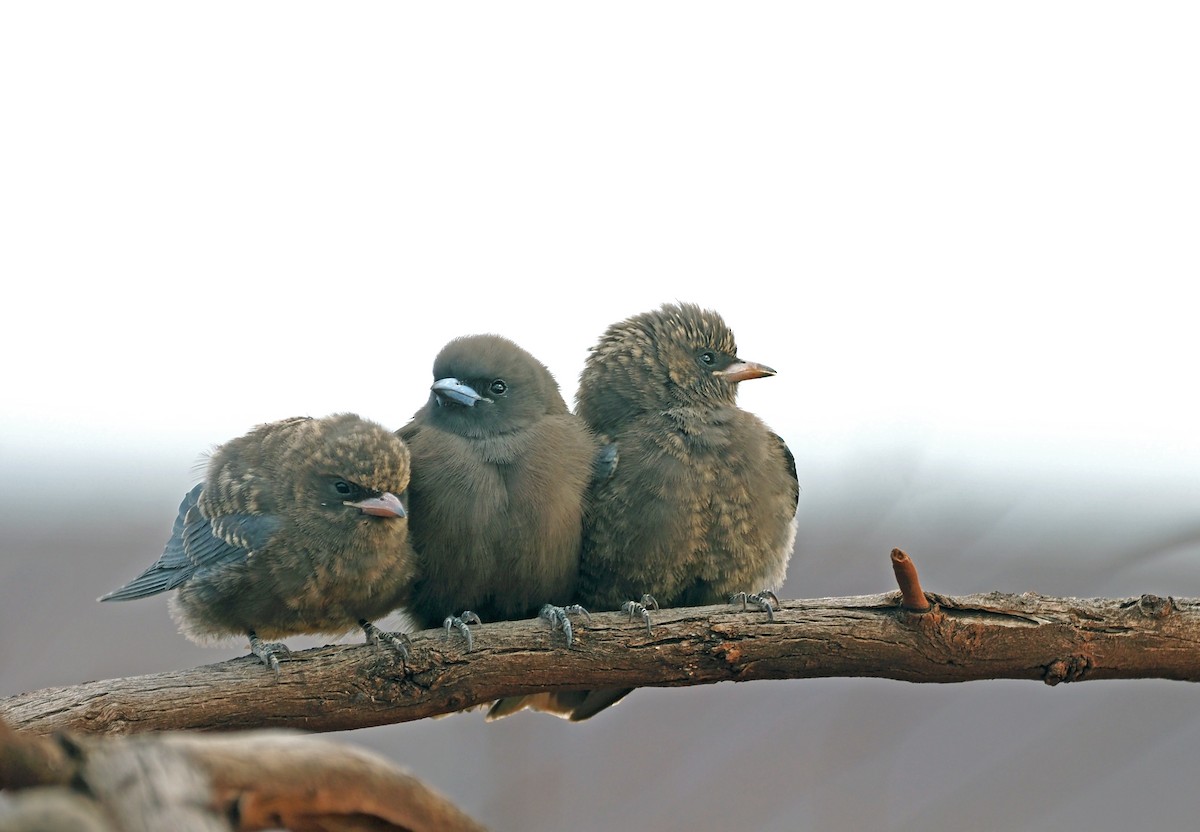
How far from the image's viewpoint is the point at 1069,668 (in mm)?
Result: 3000

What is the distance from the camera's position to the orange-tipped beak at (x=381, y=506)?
116 inches

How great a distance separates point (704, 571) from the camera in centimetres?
329

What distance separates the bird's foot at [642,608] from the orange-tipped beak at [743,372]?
79cm

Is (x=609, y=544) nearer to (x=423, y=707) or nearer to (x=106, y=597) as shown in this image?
(x=423, y=707)

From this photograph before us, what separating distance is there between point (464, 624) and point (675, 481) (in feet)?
2.46

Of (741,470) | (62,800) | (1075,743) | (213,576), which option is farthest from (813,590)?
(62,800)

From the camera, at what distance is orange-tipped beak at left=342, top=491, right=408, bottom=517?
116 inches

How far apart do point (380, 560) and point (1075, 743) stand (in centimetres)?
296

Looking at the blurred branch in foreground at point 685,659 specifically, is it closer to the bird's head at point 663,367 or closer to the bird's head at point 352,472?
the bird's head at point 352,472

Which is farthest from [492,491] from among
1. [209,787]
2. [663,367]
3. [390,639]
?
[209,787]

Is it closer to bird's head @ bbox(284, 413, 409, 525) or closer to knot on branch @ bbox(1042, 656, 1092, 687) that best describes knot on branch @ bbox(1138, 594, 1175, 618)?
knot on branch @ bbox(1042, 656, 1092, 687)

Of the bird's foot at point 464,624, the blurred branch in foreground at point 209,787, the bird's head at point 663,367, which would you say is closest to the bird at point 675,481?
the bird's head at point 663,367

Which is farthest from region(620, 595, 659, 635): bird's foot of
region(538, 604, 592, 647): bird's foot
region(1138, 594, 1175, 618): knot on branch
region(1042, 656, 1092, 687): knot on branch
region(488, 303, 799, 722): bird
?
region(1138, 594, 1175, 618): knot on branch

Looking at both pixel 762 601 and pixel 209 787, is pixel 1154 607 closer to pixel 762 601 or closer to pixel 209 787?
pixel 762 601
